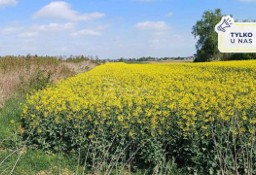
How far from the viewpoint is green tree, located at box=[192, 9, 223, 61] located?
7194 cm

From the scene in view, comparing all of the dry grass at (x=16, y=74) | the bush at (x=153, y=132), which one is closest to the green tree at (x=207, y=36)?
the dry grass at (x=16, y=74)

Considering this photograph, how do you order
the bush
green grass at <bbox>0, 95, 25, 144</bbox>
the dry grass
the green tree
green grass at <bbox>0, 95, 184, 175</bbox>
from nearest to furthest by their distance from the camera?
the bush, green grass at <bbox>0, 95, 184, 175</bbox>, green grass at <bbox>0, 95, 25, 144</bbox>, the dry grass, the green tree

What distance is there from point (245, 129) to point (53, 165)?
10.1 feet

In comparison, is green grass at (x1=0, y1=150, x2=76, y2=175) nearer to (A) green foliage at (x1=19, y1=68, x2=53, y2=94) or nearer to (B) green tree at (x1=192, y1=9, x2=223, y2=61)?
(A) green foliage at (x1=19, y1=68, x2=53, y2=94)

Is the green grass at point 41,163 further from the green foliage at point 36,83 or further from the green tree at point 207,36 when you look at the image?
the green tree at point 207,36

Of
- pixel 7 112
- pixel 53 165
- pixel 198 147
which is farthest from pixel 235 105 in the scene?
pixel 7 112

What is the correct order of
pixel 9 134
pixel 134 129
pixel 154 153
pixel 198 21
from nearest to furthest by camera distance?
1. pixel 154 153
2. pixel 134 129
3. pixel 9 134
4. pixel 198 21

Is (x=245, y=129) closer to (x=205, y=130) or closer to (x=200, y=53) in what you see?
(x=205, y=130)

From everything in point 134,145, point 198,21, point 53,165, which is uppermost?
point 198,21

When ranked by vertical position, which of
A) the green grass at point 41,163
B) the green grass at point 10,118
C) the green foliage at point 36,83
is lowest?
the green grass at point 41,163

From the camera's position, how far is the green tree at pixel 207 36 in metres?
71.9

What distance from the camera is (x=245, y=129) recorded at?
535cm

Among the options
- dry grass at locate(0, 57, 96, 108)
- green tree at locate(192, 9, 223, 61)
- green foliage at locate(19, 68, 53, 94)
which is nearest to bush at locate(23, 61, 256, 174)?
dry grass at locate(0, 57, 96, 108)

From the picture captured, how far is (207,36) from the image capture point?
78.5m
